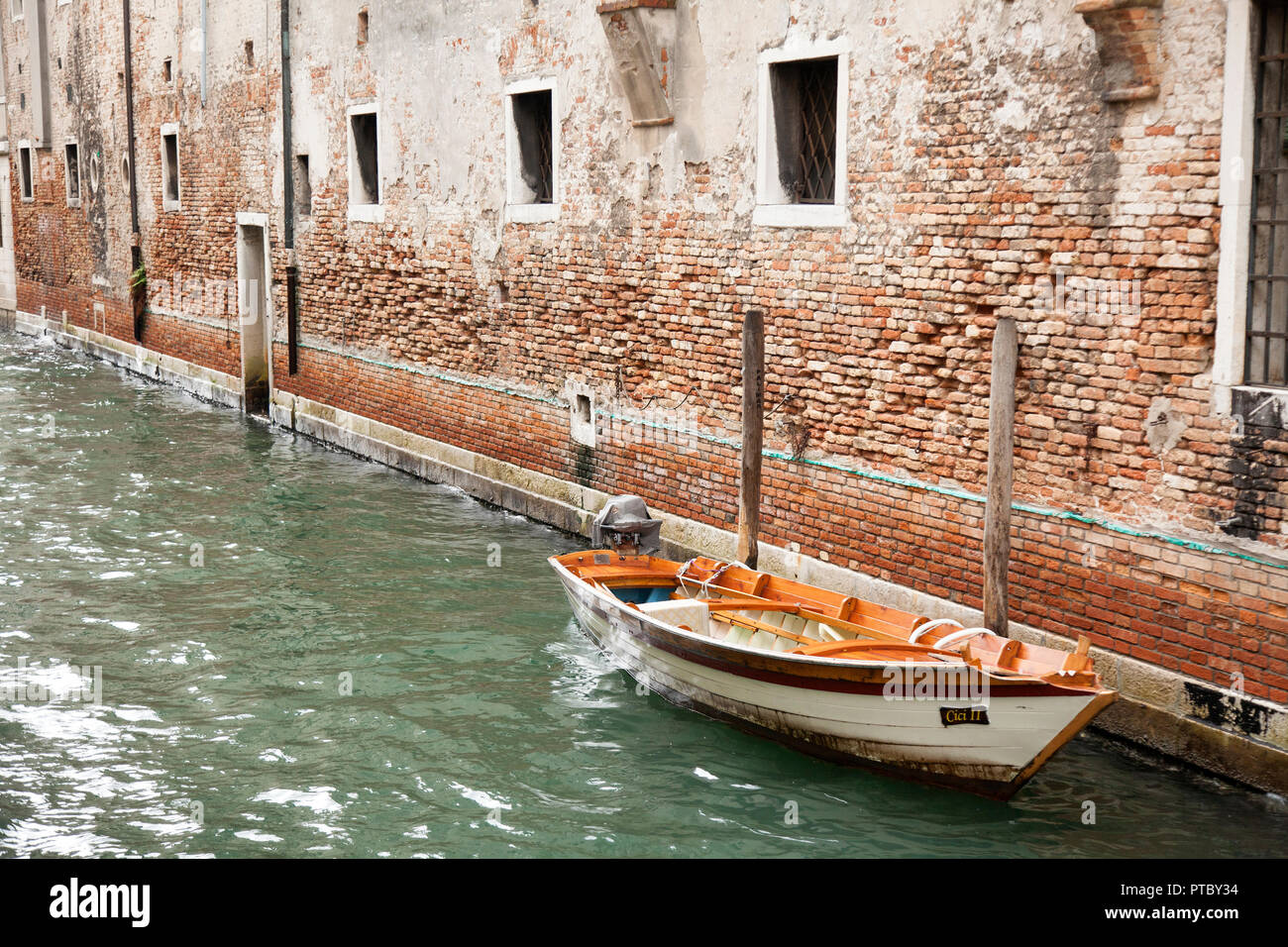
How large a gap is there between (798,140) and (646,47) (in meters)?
1.33

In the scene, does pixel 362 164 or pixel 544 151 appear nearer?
pixel 544 151

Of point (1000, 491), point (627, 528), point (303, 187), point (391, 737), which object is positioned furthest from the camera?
point (303, 187)

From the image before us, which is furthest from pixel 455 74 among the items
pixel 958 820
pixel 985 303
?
pixel 958 820

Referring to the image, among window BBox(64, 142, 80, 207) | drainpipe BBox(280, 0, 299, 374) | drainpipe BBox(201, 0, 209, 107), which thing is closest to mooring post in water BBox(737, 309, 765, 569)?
drainpipe BBox(280, 0, 299, 374)

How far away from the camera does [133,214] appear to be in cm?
1853

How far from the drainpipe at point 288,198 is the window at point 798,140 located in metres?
7.45

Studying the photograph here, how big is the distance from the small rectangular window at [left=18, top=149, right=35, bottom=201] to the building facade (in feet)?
35.8

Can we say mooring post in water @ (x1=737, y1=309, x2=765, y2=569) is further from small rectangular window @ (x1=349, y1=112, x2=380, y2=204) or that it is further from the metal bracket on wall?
small rectangular window @ (x1=349, y1=112, x2=380, y2=204)

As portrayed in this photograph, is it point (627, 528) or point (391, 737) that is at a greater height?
point (627, 528)

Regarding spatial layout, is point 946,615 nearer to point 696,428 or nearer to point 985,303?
point 985,303

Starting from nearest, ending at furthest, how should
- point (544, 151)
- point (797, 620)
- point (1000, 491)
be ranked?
point (1000, 491) → point (797, 620) → point (544, 151)

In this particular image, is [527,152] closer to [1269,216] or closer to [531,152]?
[531,152]

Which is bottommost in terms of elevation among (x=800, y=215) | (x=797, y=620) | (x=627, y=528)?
(x=797, y=620)

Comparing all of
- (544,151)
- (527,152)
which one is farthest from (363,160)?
(544,151)
